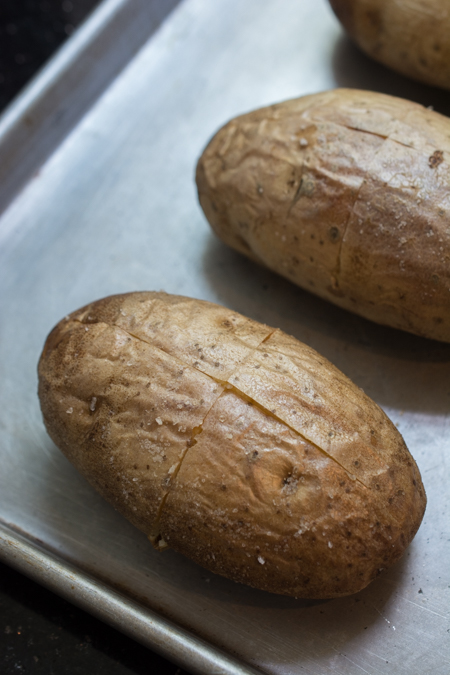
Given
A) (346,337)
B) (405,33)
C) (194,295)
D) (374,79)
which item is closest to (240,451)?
(346,337)

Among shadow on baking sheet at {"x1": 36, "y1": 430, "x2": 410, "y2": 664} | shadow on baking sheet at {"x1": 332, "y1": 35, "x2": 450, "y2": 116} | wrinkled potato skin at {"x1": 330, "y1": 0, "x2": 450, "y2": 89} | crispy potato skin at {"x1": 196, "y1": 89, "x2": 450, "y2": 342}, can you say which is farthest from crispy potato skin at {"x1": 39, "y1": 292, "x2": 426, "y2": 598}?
shadow on baking sheet at {"x1": 332, "y1": 35, "x2": 450, "y2": 116}

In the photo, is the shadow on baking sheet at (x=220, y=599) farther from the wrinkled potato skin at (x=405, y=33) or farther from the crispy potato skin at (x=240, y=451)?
the wrinkled potato skin at (x=405, y=33)

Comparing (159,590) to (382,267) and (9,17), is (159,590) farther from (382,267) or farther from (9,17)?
(9,17)

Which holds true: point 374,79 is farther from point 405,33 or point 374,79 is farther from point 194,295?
point 194,295

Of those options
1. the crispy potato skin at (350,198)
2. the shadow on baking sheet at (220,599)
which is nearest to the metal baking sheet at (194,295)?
the shadow on baking sheet at (220,599)

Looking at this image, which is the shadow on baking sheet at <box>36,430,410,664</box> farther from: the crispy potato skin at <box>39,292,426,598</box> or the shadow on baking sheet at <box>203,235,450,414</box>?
the shadow on baking sheet at <box>203,235,450,414</box>

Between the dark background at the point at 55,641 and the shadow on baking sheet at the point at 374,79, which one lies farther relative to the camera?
the shadow on baking sheet at the point at 374,79
